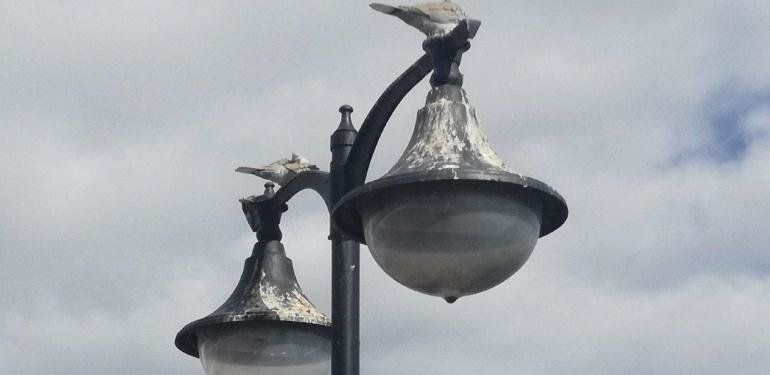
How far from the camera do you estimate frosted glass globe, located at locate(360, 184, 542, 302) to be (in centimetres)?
581

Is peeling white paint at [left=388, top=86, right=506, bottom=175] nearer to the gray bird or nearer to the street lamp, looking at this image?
the gray bird

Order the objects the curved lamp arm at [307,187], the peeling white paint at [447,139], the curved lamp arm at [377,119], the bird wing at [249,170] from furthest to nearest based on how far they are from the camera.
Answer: the bird wing at [249,170]
the curved lamp arm at [307,187]
the curved lamp arm at [377,119]
the peeling white paint at [447,139]

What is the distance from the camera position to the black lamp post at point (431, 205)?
582cm

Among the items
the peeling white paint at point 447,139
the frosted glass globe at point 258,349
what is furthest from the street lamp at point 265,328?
the peeling white paint at point 447,139

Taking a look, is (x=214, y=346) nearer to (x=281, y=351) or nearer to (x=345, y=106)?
(x=281, y=351)

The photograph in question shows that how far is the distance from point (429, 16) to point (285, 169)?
1.66 meters

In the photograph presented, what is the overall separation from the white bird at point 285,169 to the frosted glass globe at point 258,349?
74 cm

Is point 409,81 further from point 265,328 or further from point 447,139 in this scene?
point 265,328

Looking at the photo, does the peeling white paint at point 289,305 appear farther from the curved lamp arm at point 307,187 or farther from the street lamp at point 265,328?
the curved lamp arm at point 307,187

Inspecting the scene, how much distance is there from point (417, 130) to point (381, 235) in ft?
1.71

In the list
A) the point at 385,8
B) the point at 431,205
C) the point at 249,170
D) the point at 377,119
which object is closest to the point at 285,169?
the point at 249,170

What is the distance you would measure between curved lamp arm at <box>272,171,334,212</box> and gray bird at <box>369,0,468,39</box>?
1.00 m

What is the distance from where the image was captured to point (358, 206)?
610cm

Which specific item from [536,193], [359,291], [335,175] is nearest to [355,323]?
[359,291]
